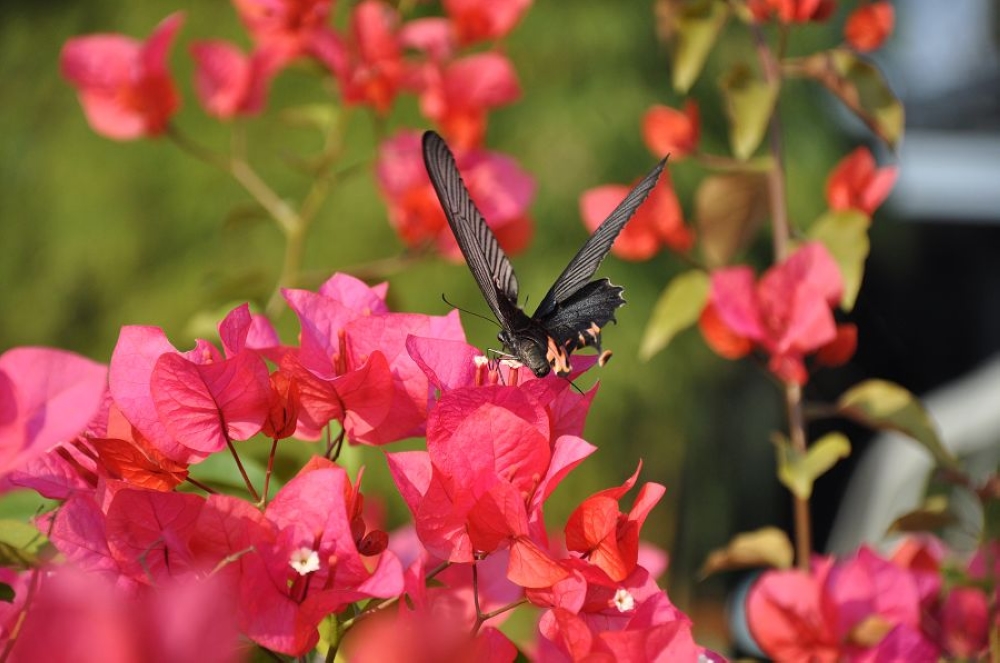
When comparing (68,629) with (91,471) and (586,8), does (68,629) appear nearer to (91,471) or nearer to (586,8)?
(91,471)

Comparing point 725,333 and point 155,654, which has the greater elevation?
point 155,654

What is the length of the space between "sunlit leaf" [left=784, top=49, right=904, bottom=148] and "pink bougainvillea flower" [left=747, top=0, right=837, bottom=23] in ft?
0.10

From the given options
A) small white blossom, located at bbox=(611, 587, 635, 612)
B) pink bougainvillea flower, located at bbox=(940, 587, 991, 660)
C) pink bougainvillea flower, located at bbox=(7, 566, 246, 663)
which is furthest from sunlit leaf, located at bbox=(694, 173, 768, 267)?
pink bougainvillea flower, located at bbox=(7, 566, 246, 663)

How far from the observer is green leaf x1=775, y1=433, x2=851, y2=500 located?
0.51 meters

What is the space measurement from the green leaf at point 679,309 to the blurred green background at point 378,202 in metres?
1.10

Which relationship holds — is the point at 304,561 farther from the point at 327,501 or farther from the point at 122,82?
the point at 122,82

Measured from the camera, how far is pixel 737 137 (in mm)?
547

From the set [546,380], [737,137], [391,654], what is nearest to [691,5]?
[737,137]

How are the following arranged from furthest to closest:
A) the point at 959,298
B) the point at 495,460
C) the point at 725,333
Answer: the point at 959,298 → the point at 725,333 → the point at 495,460

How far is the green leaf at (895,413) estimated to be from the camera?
20.4 inches

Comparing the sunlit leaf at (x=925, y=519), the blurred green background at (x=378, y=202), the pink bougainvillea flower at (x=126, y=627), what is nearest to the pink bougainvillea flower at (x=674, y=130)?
the sunlit leaf at (x=925, y=519)

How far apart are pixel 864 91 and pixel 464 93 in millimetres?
263

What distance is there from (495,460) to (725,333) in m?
0.28

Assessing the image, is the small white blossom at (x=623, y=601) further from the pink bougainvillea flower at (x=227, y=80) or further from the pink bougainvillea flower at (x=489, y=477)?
the pink bougainvillea flower at (x=227, y=80)
